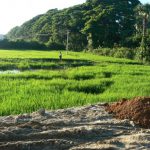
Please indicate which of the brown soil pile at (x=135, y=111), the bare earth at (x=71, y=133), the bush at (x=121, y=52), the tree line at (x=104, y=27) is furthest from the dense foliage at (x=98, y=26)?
the bare earth at (x=71, y=133)

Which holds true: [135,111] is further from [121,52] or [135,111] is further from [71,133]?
[121,52]

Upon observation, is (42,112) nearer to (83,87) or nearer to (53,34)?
(83,87)

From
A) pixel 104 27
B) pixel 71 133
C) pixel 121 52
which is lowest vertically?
pixel 121 52

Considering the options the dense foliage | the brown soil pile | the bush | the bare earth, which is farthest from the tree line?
the bare earth

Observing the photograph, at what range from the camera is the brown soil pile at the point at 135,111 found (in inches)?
269

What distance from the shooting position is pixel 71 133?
605cm

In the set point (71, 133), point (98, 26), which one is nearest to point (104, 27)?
point (98, 26)

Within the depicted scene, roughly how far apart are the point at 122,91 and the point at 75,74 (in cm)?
539

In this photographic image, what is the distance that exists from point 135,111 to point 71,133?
1.48 m

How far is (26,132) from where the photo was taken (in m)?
6.14

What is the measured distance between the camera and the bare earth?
5.56 metres

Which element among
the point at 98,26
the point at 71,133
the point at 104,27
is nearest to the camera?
the point at 71,133

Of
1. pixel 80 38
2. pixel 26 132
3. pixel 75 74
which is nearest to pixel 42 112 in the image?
pixel 26 132

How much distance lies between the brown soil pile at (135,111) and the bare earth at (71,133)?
5.9 inches
